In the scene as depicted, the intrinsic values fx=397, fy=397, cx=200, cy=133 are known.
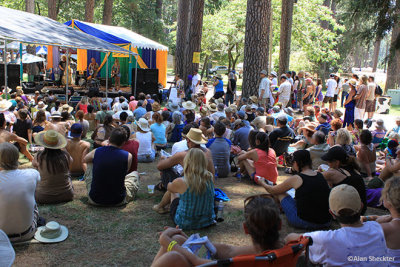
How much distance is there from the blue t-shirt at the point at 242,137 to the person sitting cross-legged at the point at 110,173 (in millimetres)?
3025

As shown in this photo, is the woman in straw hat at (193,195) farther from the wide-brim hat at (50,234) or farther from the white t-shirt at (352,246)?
the white t-shirt at (352,246)

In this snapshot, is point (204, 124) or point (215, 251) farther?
point (204, 124)

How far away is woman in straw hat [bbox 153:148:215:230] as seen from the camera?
13.2ft

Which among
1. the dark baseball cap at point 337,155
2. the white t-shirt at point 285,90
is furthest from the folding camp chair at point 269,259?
the white t-shirt at point 285,90

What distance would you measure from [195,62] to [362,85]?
8066 mm

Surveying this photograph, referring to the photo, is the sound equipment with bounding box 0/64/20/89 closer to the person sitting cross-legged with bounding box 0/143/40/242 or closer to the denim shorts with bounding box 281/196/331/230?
the person sitting cross-legged with bounding box 0/143/40/242

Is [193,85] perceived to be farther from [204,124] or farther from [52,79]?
[204,124]

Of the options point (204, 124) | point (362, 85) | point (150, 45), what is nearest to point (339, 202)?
point (204, 124)

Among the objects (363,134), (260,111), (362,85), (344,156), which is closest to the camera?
(344,156)

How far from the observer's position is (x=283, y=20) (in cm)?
1694

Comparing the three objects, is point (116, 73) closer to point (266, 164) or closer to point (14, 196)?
point (266, 164)

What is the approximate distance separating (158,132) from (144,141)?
29.0 inches

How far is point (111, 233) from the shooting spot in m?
4.46

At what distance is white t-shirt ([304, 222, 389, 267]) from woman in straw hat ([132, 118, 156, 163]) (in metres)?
5.02
